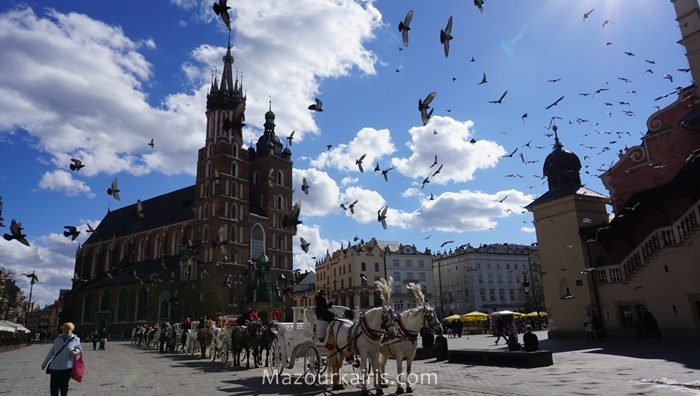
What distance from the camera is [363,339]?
1047 centimetres

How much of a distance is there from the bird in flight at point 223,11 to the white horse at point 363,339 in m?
8.48

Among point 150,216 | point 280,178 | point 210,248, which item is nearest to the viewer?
point 210,248

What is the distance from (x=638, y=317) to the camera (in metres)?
22.4

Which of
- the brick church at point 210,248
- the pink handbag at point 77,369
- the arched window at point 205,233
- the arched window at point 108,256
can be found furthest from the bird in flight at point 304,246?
the arched window at point 108,256

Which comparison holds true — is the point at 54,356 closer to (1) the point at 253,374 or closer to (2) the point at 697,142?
(1) the point at 253,374

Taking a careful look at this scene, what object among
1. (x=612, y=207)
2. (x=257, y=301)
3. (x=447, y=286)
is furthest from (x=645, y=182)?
(x=447, y=286)

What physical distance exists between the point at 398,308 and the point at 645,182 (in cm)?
5848

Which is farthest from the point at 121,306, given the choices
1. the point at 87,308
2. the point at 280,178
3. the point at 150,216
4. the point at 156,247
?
the point at 280,178

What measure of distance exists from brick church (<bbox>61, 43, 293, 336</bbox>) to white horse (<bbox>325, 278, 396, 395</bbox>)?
47.8 meters

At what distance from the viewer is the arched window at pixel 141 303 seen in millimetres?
66250

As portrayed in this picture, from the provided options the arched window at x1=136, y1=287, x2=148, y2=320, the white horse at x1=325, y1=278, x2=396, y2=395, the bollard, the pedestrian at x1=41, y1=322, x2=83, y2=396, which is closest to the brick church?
the arched window at x1=136, y1=287, x2=148, y2=320

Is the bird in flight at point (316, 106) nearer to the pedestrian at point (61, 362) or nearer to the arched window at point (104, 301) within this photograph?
the pedestrian at point (61, 362)

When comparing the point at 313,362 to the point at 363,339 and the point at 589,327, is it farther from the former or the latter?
the point at 589,327

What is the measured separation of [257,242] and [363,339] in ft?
214
